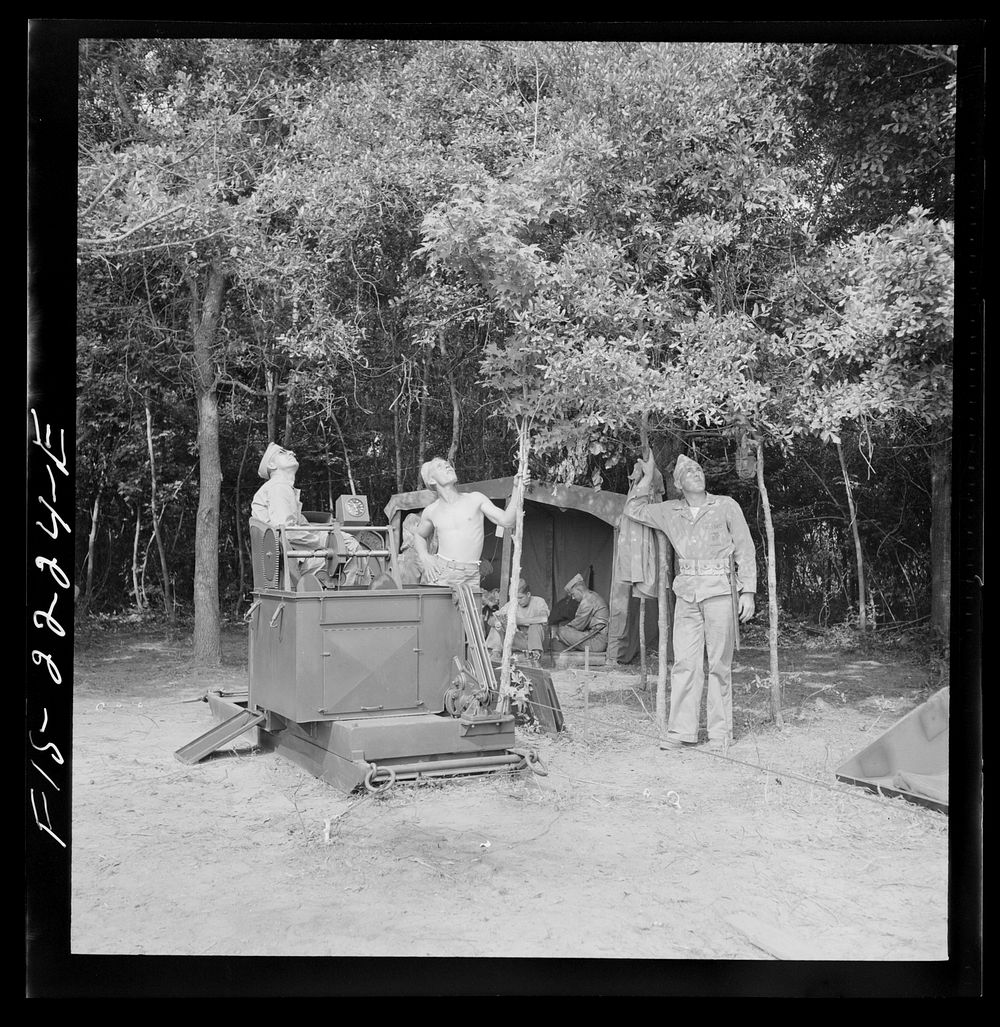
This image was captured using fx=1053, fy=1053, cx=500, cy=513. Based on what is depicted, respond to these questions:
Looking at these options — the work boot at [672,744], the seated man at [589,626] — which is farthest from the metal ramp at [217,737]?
the seated man at [589,626]

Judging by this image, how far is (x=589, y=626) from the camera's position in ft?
33.1

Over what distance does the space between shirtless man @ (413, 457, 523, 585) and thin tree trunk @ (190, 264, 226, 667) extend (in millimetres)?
2929

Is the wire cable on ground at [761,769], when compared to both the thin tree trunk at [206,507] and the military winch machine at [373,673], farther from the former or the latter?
the thin tree trunk at [206,507]

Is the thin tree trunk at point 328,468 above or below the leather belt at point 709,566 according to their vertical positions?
above

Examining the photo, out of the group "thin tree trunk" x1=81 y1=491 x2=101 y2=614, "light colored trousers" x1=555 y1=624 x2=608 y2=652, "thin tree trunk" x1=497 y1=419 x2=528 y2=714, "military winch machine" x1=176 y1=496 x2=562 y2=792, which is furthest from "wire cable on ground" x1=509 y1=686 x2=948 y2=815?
"thin tree trunk" x1=81 y1=491 x2=101 y2=614

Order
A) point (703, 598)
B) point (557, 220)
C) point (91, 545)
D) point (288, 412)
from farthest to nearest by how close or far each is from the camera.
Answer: point (91, 545) < point (288, 412) < point (557, 220) < point (703, 598)

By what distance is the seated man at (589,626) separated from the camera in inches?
390

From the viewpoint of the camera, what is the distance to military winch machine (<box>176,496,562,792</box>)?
5289 mm

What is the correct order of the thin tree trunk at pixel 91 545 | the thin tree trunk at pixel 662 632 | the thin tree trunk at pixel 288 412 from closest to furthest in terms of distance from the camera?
the thin tree trunk at pixel 662 632 < the thin tree trunk at pixel 288 412 < the thin tree trunk at pixel 91 545

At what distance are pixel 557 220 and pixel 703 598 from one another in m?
2.60

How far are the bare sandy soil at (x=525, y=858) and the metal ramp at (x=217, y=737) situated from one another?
8 cm

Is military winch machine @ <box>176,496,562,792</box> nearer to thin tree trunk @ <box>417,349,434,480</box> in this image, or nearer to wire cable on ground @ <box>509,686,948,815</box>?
wire cable on ground @ <box>509,686,948,815</box>

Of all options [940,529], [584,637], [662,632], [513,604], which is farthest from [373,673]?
[940,529]

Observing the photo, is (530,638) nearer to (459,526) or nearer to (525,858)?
(459,526)
